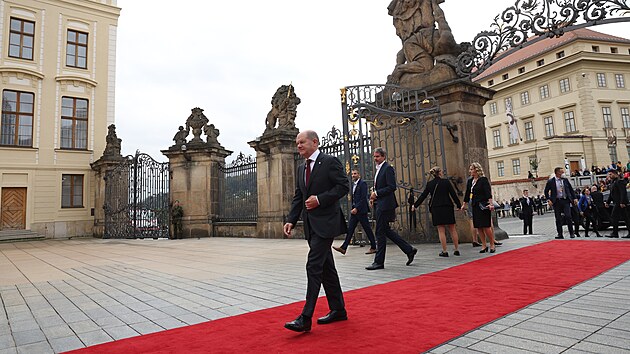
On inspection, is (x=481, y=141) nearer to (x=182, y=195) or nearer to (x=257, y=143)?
(x=257, y=143)

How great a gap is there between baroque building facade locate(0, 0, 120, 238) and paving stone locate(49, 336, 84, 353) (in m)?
23.8

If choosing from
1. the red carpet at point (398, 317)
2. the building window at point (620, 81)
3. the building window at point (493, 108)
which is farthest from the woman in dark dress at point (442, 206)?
the building window at point (493, 108)

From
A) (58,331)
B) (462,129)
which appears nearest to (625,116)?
(462,129)

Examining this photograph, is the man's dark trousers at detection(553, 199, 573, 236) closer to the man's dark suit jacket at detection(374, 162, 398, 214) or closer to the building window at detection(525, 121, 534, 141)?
the man's dark suit jacket at detection(374, 162, 398, 214)

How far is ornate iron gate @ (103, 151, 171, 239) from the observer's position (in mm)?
18203

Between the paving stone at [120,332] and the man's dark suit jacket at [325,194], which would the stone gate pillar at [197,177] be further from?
the man's dark suit jacket at [325,194]

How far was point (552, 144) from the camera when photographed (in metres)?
42.2

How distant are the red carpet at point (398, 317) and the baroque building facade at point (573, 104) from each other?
3607 centimetres

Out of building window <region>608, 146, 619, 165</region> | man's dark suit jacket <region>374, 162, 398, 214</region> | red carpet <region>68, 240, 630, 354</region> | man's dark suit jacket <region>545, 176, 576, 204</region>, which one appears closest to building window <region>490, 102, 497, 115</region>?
building window <region>608, 146, 619, 165</region>

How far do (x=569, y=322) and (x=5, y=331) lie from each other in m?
4.92

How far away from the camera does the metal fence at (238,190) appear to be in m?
15.6

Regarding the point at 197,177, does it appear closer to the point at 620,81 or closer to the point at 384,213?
the point at 384,213

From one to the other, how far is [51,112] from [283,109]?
59.3 ft

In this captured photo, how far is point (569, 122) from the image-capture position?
44.5m
